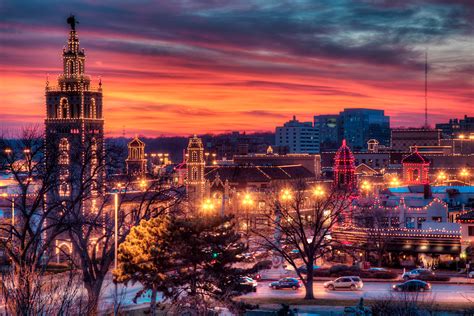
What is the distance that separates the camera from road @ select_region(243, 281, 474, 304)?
154 ft

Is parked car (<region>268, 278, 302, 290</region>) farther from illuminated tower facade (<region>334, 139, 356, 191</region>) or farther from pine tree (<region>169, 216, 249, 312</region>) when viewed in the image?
illuminated tower facade (<region>334, 139, 356, 191</region>)

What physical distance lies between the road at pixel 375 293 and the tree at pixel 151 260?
1304 centimetres

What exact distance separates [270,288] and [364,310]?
52.9ft

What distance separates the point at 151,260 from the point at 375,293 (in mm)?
18602

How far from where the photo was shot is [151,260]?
36156mm

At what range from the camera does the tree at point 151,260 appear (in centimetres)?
3600

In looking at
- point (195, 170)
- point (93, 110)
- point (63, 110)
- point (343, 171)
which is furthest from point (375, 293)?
point (63, 110)

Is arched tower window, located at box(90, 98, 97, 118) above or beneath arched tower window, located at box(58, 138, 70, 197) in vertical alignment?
above

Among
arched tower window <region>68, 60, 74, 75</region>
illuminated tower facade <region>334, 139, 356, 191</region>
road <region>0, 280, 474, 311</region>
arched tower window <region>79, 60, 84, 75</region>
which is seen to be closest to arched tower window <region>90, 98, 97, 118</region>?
arched tower window <region>79, 60, 84, 75</region>

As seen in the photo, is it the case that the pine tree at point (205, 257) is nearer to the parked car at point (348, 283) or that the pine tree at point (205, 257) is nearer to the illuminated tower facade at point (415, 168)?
the parked car at point (348, 283)

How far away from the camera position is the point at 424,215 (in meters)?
70.7

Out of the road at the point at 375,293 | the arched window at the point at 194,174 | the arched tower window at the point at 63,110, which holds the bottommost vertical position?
the road at the point at 375,293

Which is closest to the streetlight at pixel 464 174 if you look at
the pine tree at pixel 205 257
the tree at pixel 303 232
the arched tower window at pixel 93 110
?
the tree at pixel 303 232

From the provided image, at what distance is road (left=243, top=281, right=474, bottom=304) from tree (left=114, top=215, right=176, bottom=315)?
13040 mm
